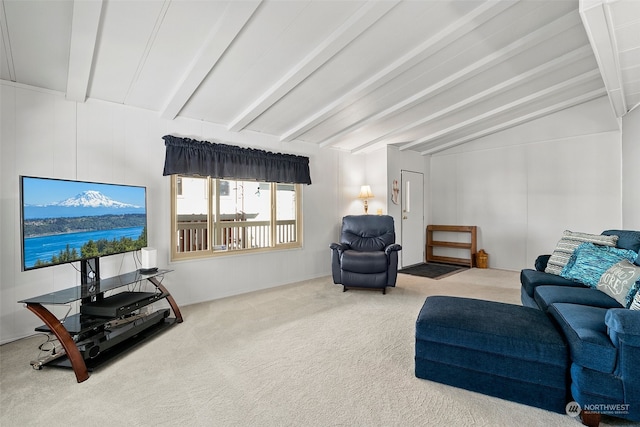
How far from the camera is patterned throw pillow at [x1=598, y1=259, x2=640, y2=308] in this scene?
1898mm

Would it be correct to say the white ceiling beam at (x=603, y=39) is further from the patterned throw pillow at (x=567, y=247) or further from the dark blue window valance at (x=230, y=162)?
the dark blue window valance at (x=230, y=162)

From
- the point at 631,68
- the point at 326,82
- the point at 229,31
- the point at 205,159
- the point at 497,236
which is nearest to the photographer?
the point at 229,31

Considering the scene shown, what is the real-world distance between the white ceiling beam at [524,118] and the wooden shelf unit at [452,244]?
160cm

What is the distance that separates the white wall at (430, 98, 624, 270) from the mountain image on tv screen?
5.54 metres

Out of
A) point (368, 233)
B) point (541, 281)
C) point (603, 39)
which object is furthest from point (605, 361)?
point (368, 233)

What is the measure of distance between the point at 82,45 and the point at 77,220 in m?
1.29

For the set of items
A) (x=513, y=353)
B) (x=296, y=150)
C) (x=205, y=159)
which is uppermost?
(x=296, y=150)

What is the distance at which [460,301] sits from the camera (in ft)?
7.13

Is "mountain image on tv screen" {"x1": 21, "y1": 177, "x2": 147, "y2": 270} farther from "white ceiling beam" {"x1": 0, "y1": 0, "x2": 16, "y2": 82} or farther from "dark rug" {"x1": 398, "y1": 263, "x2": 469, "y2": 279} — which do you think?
"dark rug" {"x1": 398, "y1": 263, "x2": 469, "y2": 279}

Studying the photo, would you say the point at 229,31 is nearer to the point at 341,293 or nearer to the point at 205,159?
the point at 205,159

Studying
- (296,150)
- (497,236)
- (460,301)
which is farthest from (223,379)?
(497,236)

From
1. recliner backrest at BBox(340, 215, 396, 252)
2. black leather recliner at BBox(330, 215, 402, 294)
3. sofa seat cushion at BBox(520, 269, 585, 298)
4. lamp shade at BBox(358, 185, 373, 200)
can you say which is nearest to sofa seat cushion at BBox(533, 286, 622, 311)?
sofa seat cushion at BBox(520, 269, 585, 298)

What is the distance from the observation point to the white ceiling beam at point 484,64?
253cm

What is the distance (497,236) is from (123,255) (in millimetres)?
5854
